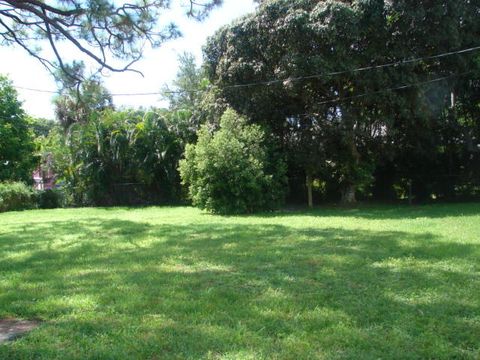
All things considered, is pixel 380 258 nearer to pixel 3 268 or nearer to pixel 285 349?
pixel 285 349

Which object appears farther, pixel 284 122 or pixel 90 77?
pixel 284 122

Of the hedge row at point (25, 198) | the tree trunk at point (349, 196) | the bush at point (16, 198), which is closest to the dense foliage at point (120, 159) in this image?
the hedge row at point (25, 198)

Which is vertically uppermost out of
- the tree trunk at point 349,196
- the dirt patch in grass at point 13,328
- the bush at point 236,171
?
the bush at point 236,171

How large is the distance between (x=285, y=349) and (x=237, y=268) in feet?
9.74

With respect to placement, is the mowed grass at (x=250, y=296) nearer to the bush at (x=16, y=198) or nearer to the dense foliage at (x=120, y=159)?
the dense foliage at (x=120, y=159)

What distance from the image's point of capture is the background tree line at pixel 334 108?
1503 cm

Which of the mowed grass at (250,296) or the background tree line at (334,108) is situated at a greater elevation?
the background tree line at (334,108)

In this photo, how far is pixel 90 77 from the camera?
1053 cm

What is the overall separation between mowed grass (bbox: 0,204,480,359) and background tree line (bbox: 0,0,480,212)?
208 inches

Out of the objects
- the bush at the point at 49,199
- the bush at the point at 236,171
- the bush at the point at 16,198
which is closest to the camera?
the bush at the point at 236,171

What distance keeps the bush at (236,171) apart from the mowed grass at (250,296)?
240 inches

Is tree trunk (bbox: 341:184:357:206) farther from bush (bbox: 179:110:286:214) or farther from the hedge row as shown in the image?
the hedge row

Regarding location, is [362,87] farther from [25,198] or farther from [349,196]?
[25,198]

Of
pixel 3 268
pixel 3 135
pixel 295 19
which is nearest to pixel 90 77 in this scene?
pixel 3 268
